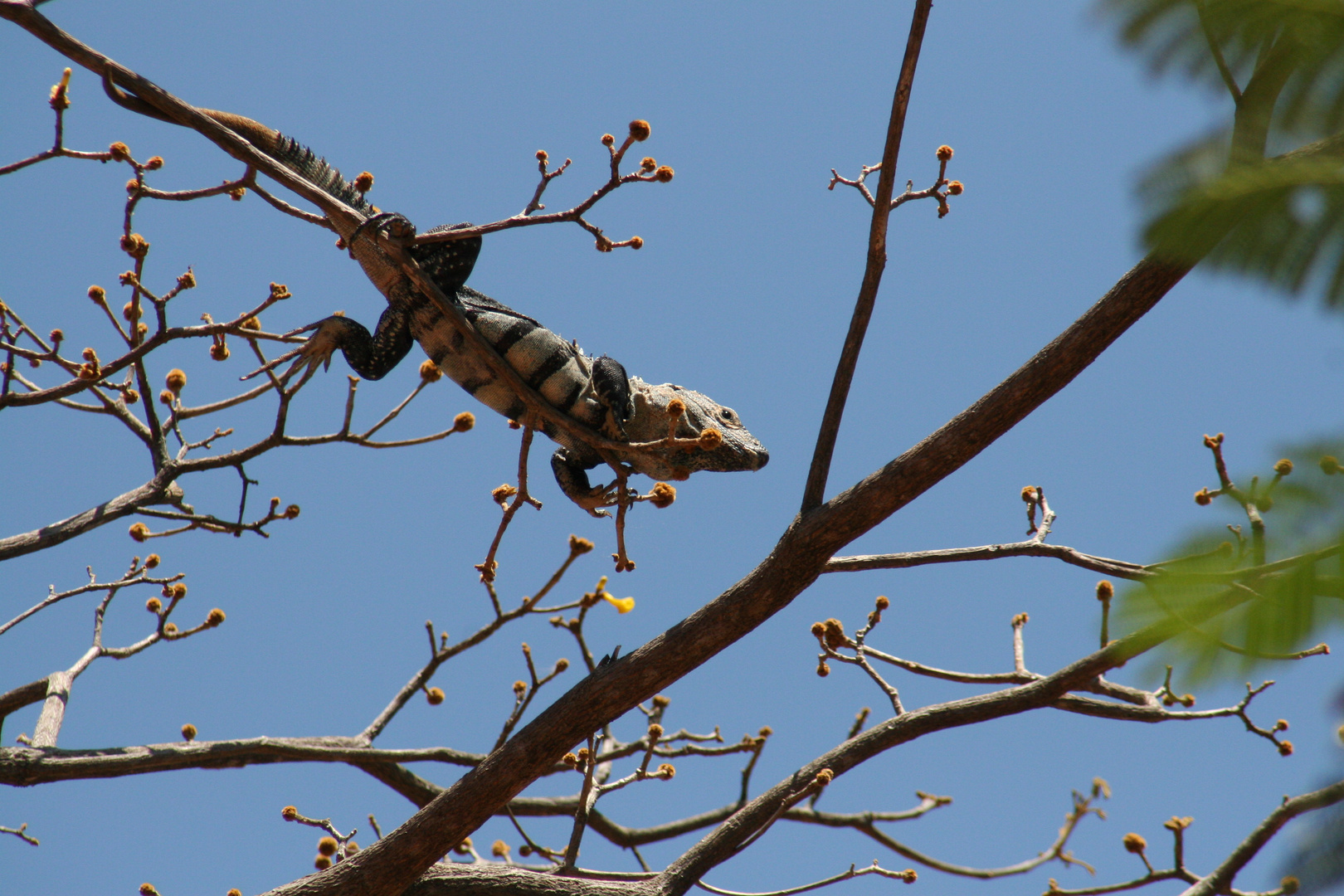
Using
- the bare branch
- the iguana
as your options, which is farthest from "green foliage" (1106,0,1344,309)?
the iguana

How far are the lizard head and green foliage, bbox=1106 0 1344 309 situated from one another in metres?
3.38

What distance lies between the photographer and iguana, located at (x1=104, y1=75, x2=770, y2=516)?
481cm

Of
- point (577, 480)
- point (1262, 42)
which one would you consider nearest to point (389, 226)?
point (577, 480)

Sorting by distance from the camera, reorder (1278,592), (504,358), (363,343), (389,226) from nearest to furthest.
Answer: (1278,592)
(389,226)
(504,358)
(363,343)

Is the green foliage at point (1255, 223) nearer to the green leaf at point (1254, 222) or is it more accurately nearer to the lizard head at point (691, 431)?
the green leaf at point (1254, 222)

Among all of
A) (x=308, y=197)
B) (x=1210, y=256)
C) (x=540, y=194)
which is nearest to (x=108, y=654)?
(x=308, y=197)

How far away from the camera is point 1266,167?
4.12 ft

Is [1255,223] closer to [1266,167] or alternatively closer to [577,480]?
[1266,167]

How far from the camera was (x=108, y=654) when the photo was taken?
5.54 meters

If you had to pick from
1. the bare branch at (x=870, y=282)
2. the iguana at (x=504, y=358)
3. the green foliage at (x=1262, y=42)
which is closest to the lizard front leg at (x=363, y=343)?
the iguana at (x=504, y=358)

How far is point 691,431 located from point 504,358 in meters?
0.99

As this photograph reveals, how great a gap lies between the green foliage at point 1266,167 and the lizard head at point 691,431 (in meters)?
3.38

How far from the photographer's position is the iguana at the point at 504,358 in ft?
15.8

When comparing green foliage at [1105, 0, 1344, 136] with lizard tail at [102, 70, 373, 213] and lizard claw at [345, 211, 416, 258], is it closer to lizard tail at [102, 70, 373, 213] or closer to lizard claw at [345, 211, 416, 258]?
lizard claw at [345, 211, 416, 258]
